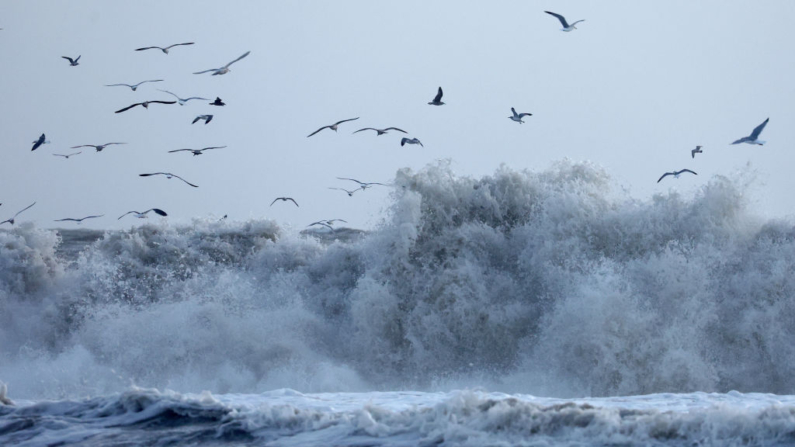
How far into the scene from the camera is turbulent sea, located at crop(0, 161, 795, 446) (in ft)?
35.0

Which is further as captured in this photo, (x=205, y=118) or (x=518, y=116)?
(x=518, y=116)

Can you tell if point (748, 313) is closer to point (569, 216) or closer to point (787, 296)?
point (787, 296)

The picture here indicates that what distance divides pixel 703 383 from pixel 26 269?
12445 mm

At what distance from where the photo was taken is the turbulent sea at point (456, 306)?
420 inches

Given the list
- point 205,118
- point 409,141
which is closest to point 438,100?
point 409,141

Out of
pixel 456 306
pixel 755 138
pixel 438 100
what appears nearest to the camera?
pixel 755 138

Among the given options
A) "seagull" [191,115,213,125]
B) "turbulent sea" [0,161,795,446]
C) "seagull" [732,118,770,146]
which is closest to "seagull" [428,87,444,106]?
"turbulent sea" [0,161,795,446]

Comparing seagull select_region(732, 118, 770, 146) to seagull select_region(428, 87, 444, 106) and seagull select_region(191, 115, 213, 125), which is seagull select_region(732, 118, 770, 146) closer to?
seagull select_region(428, 87, 444, 106)

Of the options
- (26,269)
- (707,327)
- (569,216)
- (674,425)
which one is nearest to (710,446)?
(674,425)

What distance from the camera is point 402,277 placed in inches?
509

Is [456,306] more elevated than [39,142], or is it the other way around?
[39,142]

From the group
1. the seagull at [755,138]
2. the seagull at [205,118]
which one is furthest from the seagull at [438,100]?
the seagull at [755,138]

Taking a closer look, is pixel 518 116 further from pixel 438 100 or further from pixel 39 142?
pixel 39 142

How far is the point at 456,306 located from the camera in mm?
12195
